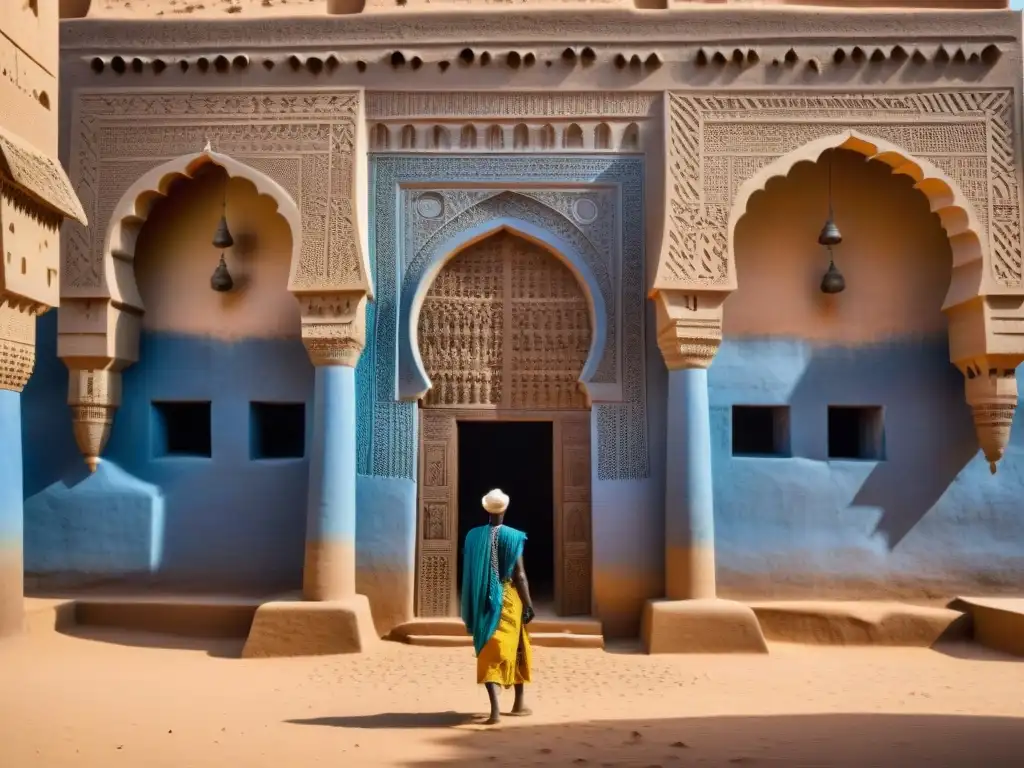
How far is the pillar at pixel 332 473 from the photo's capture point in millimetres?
8986

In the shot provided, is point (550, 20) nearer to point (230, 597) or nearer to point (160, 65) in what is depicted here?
point (160, 65)

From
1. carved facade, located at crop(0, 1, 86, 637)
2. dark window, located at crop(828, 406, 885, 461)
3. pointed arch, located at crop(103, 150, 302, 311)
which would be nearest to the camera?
carved facade, located at crop(0, 1, 86, 637)

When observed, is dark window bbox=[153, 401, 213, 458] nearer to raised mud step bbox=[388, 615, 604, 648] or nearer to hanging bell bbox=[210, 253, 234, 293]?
hanging bell bbox=[210, 253, 234, 293]

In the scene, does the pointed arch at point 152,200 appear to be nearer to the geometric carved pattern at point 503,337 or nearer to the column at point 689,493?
the geometric carved pattern at point 503,337

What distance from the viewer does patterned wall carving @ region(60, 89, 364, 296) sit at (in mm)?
9562

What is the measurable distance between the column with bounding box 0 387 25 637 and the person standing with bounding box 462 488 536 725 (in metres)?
4.00

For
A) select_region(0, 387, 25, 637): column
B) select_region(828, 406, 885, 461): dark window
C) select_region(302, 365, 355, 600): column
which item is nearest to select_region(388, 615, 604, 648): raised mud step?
select_region(302, 365, 355, 600): column

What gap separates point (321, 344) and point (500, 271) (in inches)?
72.7

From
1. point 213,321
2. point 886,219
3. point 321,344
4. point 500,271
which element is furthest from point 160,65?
point 886,219

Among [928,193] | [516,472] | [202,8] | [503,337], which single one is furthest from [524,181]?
[516,472]

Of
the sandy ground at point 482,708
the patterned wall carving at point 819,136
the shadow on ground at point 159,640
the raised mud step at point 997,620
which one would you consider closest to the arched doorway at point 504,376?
the sandy ground at point 482,708

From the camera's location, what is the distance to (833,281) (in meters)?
9.79

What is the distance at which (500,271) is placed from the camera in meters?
10.0

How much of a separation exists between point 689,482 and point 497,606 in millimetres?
3435
